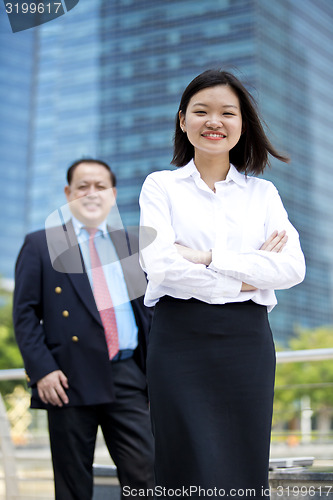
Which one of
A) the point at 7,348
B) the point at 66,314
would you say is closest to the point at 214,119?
the point at 66,314

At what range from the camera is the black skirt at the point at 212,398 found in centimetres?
172

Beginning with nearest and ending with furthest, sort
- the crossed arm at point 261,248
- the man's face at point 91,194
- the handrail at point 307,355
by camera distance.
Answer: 1. the crossed arm at point 261,248
2. the man's face at point 91,194
3. the handrail at point 307,355

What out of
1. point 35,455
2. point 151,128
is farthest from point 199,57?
point 35,455

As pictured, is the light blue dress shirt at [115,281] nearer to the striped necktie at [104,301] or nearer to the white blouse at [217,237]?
the striped necktie at [104,301]

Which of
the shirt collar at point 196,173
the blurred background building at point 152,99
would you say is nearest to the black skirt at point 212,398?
the shirt collar at point 196,173

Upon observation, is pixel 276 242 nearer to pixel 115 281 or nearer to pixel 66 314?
pixel 115 281

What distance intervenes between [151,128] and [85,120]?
8.65 meters

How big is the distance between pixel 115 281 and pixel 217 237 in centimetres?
97

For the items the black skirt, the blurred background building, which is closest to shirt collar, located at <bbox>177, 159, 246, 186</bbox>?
the black skirt

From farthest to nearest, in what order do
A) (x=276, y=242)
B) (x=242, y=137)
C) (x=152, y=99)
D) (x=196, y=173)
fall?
(x=152, y=99) < (x=242, y=137) < (x=196, y=173) < (x=276, y=242)

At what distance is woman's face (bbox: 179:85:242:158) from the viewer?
1920mm

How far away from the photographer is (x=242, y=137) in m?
2.09

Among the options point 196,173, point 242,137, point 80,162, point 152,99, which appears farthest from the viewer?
point 152,99

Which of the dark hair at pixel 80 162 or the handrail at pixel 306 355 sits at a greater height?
the dark hair at pixel 80 162
